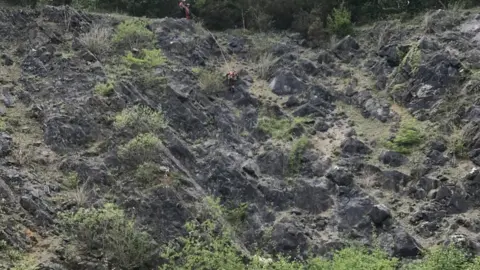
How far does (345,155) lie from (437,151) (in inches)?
88.1

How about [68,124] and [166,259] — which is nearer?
[166,259]

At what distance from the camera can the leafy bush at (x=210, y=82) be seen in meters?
16.0

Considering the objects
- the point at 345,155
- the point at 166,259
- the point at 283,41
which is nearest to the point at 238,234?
the point at 166,259

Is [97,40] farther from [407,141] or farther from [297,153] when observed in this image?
[407,141]

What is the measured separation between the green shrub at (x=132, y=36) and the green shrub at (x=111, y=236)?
7.16 metres

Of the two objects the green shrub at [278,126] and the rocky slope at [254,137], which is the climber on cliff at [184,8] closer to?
the rocky slope at [254,137]

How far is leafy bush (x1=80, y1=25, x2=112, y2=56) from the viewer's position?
15836 mm

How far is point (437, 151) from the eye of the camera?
13.8 meters

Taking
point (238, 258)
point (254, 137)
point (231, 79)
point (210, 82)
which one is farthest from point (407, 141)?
point (238, 258)

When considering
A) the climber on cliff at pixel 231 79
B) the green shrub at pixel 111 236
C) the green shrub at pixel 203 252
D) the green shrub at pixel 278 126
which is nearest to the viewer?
the green shrub at pixel 203 252

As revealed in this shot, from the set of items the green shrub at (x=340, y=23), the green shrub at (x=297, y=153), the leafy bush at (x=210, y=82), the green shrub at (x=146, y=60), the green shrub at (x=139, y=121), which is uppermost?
the green shrub at (x=340, y=23)

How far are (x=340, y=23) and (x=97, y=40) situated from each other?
25.7 feet

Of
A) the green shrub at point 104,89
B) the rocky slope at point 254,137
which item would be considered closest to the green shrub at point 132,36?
the rocky slope at point 254,137

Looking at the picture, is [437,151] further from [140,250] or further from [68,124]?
[68,124]
